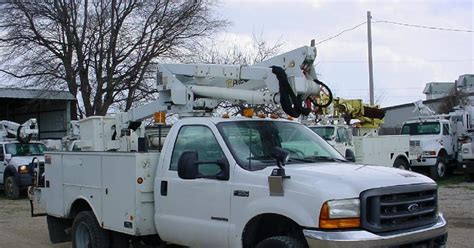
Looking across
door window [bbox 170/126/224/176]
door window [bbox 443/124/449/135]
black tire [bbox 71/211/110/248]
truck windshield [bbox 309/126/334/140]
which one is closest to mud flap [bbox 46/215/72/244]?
black tire [bbox 71/211/110/248]

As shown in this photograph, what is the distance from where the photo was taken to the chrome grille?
16.7 feet

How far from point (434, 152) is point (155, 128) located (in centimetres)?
1516

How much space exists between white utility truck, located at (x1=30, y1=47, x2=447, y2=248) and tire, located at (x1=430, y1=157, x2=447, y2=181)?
49.7ft

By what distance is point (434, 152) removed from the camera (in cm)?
2138

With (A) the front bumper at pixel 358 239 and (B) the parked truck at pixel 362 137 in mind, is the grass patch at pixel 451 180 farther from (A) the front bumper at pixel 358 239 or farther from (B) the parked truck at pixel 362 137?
(A) the front bumper at pixel 358 239

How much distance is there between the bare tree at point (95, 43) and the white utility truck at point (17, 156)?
879 centimetres

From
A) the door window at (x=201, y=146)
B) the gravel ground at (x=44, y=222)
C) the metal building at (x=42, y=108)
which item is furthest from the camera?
the metal building at (x=42, y=108)

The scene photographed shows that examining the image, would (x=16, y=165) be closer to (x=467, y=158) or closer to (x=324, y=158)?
(x=324, y=158)

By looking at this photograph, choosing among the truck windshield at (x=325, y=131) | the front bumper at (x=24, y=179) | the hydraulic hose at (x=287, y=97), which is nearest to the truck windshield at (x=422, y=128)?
the truck windshield at (x=325, y=131)

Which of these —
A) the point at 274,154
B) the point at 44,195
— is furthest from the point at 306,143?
the point at 44,195

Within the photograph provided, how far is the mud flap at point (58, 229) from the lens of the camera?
898 cm

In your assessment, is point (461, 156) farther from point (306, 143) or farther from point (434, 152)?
point (306, 143)

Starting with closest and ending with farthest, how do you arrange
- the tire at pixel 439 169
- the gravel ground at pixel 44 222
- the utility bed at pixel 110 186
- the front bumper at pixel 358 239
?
1. the front bumper at pixel 358 239
2. the utility bed at pixel 110 186
3. the gravel ground at pixel 44 222
4. the tire at pixel 439 169

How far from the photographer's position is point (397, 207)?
5297 millimetres
